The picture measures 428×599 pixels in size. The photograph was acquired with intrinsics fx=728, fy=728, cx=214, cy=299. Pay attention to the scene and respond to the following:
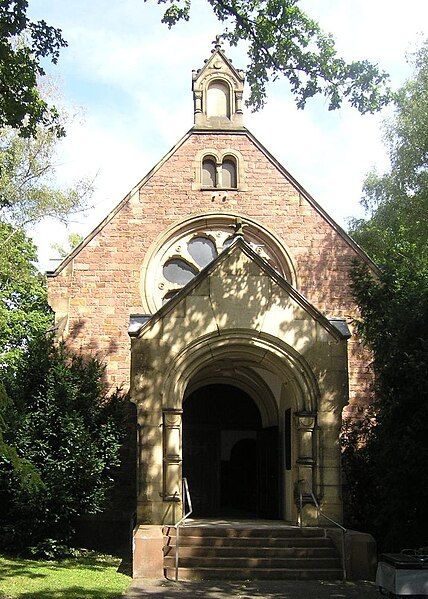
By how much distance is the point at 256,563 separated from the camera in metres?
11.8

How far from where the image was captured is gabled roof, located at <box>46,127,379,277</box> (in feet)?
58.6

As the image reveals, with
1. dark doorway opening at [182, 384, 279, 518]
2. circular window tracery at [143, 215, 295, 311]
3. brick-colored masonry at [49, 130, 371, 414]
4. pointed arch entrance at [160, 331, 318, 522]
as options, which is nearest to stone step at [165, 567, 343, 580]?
pointed arch entrance at [160, 331, 318, 522]

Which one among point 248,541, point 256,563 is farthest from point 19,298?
point 256,563

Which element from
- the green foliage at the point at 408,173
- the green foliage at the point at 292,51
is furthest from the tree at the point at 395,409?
the green foliage at the point at 408,173

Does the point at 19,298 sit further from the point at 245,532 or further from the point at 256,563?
the point at 256,563

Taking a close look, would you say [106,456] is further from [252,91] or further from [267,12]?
[267,12]

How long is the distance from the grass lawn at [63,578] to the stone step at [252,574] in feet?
3.17

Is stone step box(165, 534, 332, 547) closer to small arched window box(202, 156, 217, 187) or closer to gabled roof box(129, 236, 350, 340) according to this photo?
gabled roof box(129, 236, 350, 340)

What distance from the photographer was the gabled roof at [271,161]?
1786 centimetres

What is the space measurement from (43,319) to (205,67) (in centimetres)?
1450

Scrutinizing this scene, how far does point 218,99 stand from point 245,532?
12.1 m

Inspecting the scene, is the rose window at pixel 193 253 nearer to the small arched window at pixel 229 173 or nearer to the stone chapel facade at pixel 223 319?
the stone chapel facade at pixel 223 319

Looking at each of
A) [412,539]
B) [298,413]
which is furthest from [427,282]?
[412,539]

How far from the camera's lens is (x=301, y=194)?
18656mm
